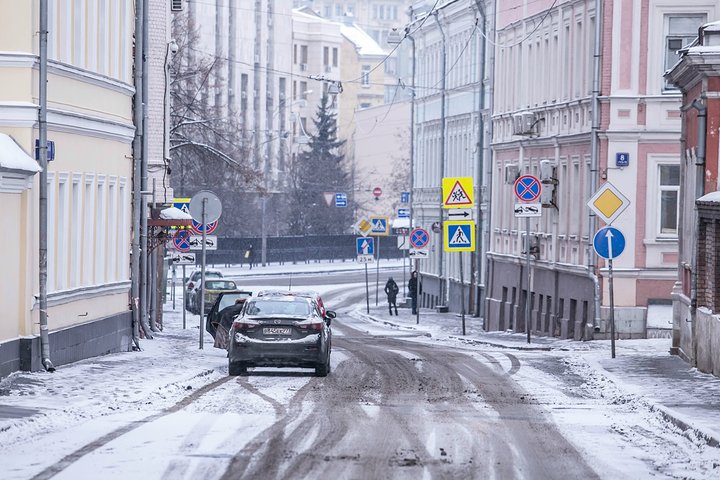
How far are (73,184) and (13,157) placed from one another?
14.2 feet

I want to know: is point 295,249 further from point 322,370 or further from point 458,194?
point 322,370

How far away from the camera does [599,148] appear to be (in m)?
36.8

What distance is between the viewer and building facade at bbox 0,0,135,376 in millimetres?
22172

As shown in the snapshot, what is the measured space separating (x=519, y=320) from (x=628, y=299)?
9712 millimetres

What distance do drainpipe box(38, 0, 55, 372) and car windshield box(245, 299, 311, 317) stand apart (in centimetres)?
346

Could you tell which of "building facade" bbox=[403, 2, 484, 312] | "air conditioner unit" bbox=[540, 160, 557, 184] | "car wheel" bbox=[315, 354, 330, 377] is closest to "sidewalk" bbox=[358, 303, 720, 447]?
"air conditioner unit" bbox=[540, 160, 557, 184]

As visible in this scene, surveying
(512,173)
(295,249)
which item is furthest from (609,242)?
(295,249)

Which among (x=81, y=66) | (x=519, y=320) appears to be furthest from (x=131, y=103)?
(x=519, y=320)

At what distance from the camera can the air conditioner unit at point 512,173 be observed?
149 ft

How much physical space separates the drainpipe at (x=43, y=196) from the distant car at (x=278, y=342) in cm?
296

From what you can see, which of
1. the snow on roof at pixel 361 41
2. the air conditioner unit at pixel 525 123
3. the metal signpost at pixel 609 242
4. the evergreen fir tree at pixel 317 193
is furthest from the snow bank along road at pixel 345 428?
the snow on roof at pixel 361 41

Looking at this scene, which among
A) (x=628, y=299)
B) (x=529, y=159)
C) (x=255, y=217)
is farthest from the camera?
(x=255, y=217)

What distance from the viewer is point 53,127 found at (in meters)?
23.8

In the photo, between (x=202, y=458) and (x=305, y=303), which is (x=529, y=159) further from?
(x=202, y=458)
